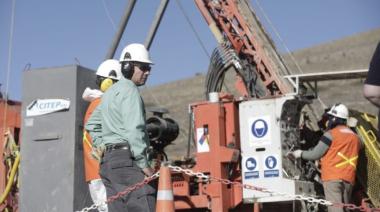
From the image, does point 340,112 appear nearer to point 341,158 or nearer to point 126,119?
point 341,158

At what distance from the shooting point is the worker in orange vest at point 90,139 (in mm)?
7258

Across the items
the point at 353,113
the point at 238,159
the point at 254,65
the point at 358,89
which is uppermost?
the point at 358,89

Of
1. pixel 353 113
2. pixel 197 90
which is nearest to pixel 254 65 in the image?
pixel 353 113

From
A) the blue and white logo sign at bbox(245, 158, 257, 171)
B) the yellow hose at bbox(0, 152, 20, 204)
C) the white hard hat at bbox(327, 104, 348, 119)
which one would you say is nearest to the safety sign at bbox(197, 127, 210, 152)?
the blue and white logo sign at bbox(245, 158, 257, 171)

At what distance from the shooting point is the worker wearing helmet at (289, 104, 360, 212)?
8844mm

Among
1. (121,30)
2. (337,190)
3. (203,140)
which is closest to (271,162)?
(203,140)

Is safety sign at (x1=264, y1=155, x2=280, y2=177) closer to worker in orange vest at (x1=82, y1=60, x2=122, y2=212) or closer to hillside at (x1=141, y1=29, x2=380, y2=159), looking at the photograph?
worker in orange vest at (x1=82, y1=60, x2=122, y2=212)

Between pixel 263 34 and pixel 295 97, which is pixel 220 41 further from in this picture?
pixel 295 97

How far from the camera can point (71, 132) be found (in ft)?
27.8

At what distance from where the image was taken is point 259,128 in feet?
28.0

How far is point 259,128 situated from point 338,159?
1168mm

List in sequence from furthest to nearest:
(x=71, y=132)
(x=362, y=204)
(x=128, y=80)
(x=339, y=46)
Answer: (x=339, y=46) < (x=362, y=204) < (x=71, y=132) < (x=128, y=80)

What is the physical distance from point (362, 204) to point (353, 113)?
4.49ft

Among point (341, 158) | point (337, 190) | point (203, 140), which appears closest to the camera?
point (203, 140)
